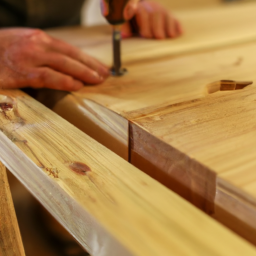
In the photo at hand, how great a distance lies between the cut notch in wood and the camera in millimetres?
566

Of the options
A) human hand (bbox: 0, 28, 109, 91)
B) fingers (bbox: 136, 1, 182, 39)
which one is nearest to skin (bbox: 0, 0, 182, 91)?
human hand (bbox: 0, 28, 109, 91)

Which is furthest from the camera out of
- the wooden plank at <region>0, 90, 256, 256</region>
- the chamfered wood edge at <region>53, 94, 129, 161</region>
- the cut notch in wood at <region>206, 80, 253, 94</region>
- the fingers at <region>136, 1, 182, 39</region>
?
the fingers at <region>136, 1, 182, 39</region>

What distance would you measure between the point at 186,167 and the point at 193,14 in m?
1.01

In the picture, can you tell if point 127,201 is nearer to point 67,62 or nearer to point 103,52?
point 67,62

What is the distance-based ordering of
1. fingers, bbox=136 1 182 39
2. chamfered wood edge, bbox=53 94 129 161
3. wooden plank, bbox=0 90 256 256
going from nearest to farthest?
wooden plank, bbox=0 90 256 256, chamfered wood edge, bbox=53 94 129 161, fingers, bbox=136 1 182 39

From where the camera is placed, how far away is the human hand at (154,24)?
951 mm

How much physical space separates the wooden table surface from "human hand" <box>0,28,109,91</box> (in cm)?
3

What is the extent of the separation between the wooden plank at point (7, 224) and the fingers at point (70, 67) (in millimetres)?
216

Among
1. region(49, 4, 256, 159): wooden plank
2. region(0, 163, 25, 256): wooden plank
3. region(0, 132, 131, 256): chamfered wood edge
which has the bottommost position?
region(0, 163, 25, 256): wooden plank

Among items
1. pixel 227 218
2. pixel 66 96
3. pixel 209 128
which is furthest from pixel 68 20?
pixel 227 218

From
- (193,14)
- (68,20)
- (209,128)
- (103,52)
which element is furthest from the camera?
(68,20)

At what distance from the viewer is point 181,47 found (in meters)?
0.84

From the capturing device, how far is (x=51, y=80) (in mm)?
590

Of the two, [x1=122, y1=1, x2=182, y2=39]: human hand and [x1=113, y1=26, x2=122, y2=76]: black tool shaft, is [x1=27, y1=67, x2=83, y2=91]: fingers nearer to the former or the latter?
[x1=113, y1=26, x2=122, y2=76]: black tool shaft
